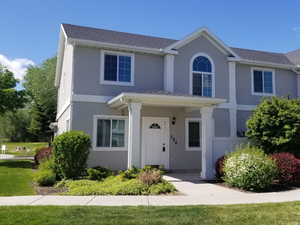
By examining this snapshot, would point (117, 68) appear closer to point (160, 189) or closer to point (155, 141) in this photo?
point (155, 141)

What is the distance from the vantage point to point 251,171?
8.56m

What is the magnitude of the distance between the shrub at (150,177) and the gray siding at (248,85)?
811cm

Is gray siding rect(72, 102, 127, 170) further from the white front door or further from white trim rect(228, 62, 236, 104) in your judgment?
white trim rect(228, 62, 236, 104)

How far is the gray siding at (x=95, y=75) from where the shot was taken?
40.0 ft

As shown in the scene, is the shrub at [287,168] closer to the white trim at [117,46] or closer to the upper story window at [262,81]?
the upper story window at [262,81]

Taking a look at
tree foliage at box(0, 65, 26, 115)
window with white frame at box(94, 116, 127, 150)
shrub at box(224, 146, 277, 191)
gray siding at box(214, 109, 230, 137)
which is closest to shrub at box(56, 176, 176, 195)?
shrub at box(224, 146, 277, 191)

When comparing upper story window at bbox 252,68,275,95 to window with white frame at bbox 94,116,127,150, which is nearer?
window with white frame at bbox 94,116,127,150

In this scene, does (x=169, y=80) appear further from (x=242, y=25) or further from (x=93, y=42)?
(x=242, y=25)

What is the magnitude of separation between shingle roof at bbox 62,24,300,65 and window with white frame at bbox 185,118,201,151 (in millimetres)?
4274

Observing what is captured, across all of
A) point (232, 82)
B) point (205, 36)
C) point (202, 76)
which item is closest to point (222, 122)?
point (232, 82)

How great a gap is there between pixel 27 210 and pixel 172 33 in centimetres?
1520

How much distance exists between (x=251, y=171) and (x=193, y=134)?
541 centimetres

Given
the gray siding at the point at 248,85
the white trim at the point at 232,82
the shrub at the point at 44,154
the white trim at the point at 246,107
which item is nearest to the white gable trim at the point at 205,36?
the white trim at the point at 232,82

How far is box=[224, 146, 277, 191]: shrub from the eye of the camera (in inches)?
336
